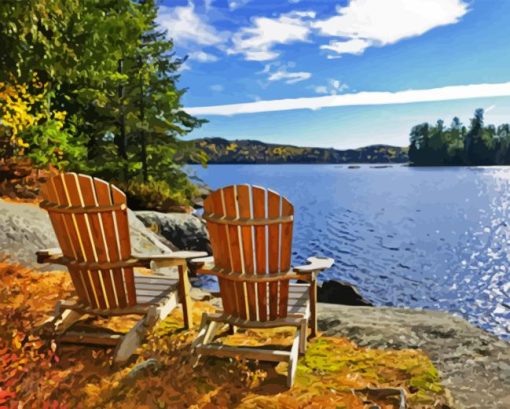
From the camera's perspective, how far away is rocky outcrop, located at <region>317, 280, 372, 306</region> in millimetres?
12566

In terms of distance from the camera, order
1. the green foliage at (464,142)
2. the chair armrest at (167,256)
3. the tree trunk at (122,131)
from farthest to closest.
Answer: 1. the green foliage at (464,142)
2. the tree trunk at (122,131)
3. the chair armrest at (167,256)

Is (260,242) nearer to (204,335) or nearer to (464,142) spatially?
(204,335)

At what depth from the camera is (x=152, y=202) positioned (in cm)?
1603

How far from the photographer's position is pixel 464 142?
113 metres

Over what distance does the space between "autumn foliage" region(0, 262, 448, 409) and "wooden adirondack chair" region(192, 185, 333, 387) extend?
21cm

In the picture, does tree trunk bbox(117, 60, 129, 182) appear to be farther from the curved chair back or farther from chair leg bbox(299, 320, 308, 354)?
chair leg bbox(299, 320, 308, 354)

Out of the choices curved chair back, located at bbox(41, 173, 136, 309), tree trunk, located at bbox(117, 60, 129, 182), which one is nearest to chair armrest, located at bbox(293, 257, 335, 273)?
curved chair back, located at bbox(41, 173, 136, 309)

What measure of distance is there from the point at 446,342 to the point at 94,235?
149 inches

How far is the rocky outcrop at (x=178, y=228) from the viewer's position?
1328cm

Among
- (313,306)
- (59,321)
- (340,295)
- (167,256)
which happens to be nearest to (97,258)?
(167,256)

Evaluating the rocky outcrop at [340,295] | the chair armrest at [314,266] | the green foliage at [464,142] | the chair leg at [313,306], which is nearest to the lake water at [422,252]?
the rocky outcrop at [340,295]

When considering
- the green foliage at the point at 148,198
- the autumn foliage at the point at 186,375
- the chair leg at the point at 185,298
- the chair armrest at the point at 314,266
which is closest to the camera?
the autumn foliage at the point at 186,375

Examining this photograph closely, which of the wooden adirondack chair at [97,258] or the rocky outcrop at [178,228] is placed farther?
the rocky outcrop at [178,228]

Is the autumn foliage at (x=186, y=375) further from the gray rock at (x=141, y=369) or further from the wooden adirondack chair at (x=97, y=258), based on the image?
the wooden adirondack chair at (x=97, y=258)
